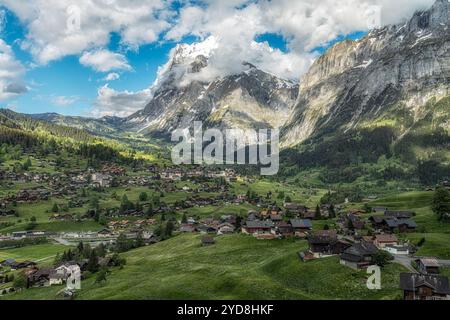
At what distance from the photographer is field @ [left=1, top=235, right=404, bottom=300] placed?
232 ft

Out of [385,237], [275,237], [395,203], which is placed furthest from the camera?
[395,203]

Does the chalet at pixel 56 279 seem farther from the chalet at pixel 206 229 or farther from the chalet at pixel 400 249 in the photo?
the chalet at pixel 400 249

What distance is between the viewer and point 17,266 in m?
136

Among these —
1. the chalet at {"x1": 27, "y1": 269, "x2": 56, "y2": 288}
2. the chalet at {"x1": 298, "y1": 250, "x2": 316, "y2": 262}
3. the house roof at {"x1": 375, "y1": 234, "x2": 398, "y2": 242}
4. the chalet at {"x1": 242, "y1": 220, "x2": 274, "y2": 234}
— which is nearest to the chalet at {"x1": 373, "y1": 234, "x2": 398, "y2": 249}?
the house roof at {"x1": 375, "y1": 234, "x2": 398, "y2": 242}

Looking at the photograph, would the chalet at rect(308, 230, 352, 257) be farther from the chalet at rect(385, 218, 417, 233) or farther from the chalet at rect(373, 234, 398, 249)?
the chalet at rect(385, 218, 417, 233)

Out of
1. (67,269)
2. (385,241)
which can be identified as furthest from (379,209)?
(67,269)

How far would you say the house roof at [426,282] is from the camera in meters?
65.2

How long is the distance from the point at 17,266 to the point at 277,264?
9222 centimetres

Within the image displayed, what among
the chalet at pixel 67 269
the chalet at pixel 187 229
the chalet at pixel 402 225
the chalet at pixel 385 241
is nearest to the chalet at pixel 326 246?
the chalet at pixel 385 241

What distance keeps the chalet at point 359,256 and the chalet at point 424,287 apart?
1322 centimetres
